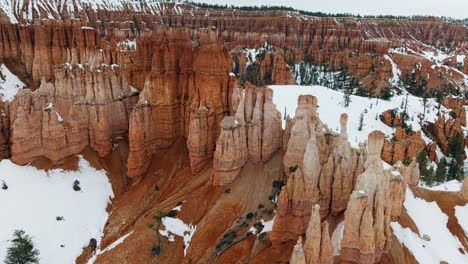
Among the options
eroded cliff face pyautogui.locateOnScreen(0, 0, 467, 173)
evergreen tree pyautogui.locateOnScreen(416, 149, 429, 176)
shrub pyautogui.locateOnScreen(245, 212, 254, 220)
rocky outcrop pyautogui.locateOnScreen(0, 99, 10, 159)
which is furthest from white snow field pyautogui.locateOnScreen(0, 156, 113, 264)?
evergreen tree pyautogui.locateOnScreen(416, 149, 429, 176)

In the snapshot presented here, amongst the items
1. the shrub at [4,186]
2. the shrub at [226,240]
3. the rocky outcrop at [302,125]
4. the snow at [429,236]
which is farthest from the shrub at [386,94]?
the shrub at [4,186]

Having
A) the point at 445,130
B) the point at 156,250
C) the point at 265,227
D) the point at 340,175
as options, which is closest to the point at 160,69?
the point at 156,250

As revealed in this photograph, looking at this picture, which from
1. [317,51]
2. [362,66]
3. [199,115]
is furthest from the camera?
[317,51]

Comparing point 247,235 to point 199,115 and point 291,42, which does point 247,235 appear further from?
point 291,42

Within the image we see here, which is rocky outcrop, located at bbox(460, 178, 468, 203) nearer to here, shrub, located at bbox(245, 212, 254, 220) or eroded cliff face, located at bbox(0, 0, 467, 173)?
eroded cliff face, located at bbox(0, 0, 467, 173)

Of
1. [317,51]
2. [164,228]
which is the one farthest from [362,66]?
[164,228]
